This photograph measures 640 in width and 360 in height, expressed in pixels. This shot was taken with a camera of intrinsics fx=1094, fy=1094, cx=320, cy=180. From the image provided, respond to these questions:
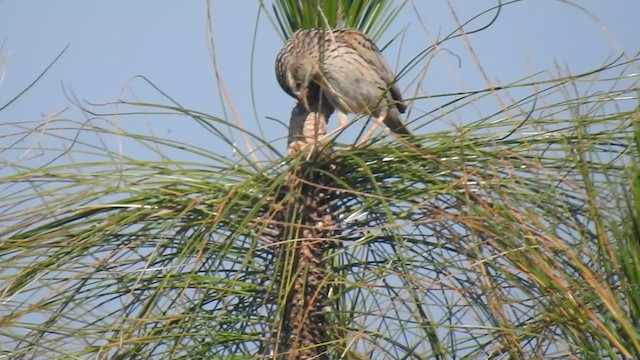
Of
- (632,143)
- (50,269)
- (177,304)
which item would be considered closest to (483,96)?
(632,143)

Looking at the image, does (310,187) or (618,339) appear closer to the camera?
(618,339)

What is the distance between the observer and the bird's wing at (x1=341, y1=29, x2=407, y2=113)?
327cm

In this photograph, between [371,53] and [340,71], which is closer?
[371,53]

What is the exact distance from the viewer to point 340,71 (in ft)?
13.3

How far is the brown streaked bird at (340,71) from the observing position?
129 inches

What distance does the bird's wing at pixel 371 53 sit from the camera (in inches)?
129

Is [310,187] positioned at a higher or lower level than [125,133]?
lower

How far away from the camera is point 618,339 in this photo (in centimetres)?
197

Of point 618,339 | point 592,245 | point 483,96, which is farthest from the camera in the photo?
point 483,96

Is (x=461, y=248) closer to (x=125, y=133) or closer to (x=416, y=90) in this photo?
(x=416, y=90)

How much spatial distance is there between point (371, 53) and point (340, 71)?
0.26 metres

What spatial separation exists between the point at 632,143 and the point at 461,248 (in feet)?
1.38

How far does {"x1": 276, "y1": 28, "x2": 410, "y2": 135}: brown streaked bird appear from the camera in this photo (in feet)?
10.8

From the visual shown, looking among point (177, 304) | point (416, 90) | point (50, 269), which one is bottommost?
point (177, 304)
